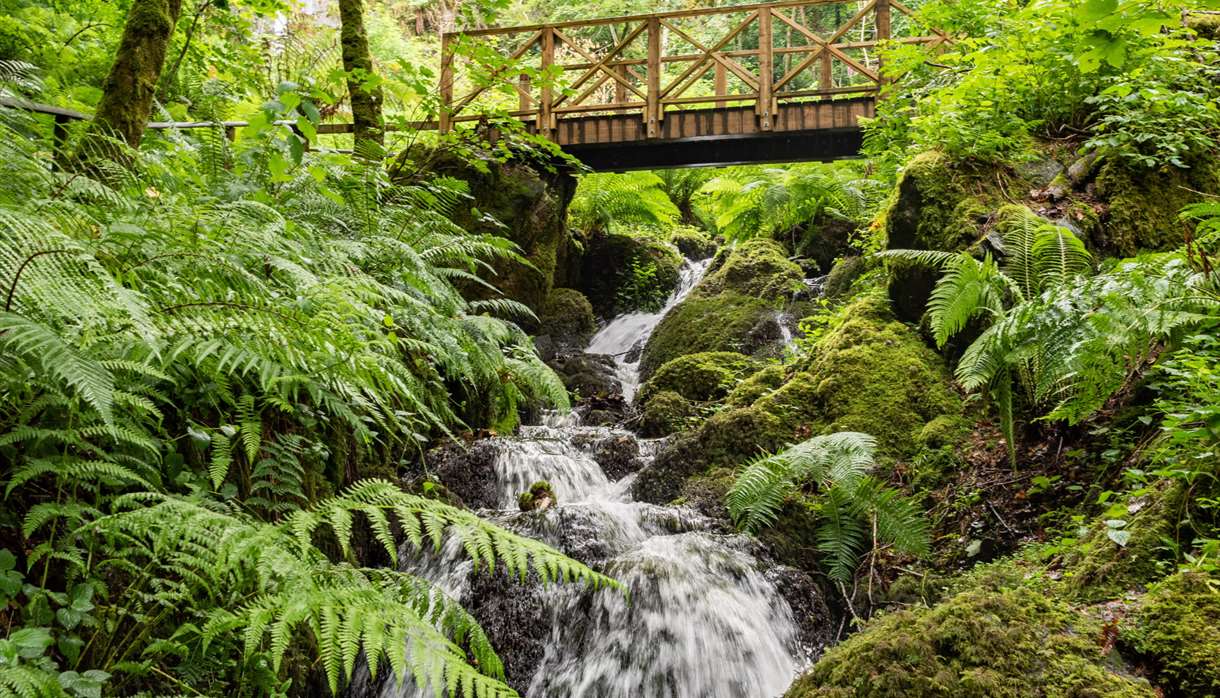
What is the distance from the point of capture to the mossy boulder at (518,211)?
8367 millimetres

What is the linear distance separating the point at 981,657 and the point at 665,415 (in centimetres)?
395

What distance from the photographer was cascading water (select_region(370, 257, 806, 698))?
3238mm

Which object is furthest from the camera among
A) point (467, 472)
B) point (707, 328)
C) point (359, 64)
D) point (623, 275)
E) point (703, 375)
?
point (623, 275)

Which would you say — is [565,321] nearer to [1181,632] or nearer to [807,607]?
[807,607]

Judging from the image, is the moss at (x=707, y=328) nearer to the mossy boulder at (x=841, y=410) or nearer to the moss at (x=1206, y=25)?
the mossy boulder at (x=841, y=410)

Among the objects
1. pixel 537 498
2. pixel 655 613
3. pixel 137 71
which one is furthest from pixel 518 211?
pixel 655 613

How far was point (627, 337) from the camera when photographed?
1003cm

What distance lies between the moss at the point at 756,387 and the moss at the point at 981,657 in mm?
2932

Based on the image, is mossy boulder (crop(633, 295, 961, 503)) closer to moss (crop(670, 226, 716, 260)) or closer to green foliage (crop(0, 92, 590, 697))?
green foliage (crop(0, 92, 590, 697))

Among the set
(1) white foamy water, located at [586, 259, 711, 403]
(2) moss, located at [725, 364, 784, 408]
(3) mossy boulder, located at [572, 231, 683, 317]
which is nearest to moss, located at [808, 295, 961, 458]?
(2) moss, located at [725, 364, 784, 408]

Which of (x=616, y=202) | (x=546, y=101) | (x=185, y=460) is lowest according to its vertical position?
(x=185, y=460)

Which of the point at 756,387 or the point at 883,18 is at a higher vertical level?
the point at 883,18

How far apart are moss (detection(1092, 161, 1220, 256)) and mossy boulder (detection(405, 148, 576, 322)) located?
533 centimetres

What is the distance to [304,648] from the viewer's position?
2.59 m
